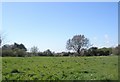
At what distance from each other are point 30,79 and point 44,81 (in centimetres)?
87

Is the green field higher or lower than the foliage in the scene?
lower

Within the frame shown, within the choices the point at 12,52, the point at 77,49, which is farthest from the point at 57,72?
the point at 77,49

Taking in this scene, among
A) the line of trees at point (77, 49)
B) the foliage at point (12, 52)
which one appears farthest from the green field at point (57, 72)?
the line of trees at point (77, 49)

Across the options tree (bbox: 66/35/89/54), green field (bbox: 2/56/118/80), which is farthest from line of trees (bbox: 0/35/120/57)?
green field (bbox: 2/56/118/80)

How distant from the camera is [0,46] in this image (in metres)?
48.5

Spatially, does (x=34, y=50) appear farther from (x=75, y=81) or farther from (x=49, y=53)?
(x=75, y=81)

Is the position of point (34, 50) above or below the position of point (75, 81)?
above

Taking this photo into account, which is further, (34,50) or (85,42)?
(85,42)

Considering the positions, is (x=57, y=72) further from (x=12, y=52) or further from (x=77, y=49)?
(x=77, y=49)

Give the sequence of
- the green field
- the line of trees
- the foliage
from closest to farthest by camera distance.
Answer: the green field → the foliage → the line of trees

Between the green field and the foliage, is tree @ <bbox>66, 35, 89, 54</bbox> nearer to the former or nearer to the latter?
the foliage

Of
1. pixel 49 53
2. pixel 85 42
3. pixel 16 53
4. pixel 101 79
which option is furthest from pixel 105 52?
pixel 101 79

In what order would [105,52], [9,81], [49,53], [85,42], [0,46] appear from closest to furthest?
1. [9,81]
2. [0,46]
3. [49,53]
4. [105,52]
5. [85,42]

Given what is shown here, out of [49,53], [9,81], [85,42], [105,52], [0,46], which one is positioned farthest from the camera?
[85,42]
